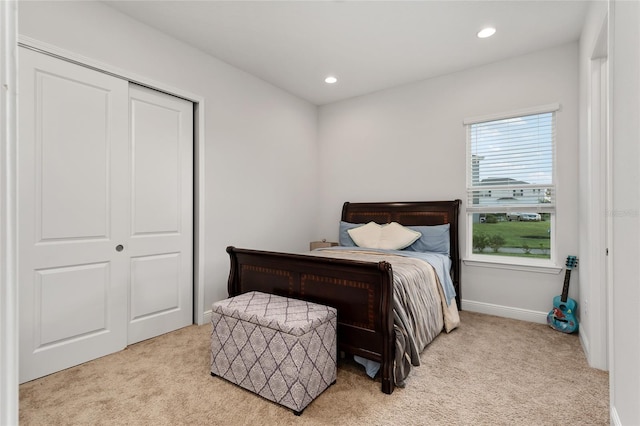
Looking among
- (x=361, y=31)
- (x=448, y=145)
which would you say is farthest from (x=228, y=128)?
(x=448, y=145)

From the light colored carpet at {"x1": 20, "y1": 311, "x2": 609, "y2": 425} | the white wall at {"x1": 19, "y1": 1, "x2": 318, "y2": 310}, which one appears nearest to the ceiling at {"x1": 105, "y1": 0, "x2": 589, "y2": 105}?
the white wall at {"x1": 19, "y1": 1, "x2": 318, "y2": 310}

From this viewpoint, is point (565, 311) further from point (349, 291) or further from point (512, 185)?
point (349, 291)

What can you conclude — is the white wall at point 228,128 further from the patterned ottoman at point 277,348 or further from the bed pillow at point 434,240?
the bed pillow at point 434,240

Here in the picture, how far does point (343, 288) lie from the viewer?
2344 mm

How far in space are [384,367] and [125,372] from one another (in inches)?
72.3

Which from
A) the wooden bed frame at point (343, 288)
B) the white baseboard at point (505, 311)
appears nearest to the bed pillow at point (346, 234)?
the white baseboard at point (505, 311)

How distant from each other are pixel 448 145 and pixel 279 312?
9.56 feet

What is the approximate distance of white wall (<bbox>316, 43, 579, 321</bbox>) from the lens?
10.8 ft

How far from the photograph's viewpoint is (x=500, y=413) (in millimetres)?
1896

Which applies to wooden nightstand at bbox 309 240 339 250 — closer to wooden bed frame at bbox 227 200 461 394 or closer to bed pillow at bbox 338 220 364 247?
bed pillow at bbox 338 220 364 247

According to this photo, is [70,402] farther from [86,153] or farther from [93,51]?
[93,51]

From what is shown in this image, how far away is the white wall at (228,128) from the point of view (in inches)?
101

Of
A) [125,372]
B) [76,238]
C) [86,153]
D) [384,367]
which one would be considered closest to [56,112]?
[86,153]

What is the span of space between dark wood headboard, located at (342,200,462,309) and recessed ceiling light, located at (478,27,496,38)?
1665 mm
